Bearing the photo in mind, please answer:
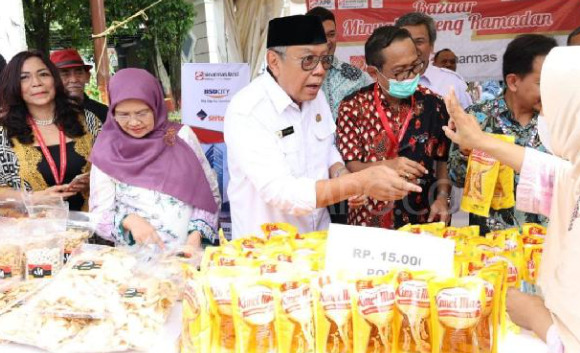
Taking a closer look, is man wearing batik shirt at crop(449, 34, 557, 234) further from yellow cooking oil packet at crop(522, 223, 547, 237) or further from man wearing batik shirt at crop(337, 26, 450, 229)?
yellow cooking oil packet at crop(522, 223, 547, 237)

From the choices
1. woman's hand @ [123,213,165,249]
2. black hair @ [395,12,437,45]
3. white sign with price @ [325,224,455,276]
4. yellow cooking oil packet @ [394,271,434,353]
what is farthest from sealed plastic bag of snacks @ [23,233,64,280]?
black hair @ [395,12,437,45]

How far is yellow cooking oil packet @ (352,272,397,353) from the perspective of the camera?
123 centimetres

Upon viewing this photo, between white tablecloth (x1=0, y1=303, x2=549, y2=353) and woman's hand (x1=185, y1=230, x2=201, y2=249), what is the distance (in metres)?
0.61

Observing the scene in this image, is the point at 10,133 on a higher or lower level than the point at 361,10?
lower

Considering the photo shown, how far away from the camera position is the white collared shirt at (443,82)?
409 centimetres

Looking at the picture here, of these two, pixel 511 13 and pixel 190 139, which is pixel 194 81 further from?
pixel 511 13

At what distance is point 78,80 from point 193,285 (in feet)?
10.1

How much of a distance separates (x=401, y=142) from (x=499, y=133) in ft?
1.36

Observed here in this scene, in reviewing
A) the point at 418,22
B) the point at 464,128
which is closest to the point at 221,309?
the point at 464,128

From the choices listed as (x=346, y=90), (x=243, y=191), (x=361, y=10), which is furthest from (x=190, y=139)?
(x=361, y=10)

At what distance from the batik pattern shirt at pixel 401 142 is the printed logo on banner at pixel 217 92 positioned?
5.46 ft

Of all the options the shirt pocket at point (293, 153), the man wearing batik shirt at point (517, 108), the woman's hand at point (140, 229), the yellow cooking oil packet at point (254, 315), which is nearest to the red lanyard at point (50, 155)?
the woman's hand at point (140, 229)

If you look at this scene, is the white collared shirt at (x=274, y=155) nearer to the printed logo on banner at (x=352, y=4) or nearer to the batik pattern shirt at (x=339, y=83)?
the batik pattern shirt at (x=339, y=83)

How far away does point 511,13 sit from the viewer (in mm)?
5430
